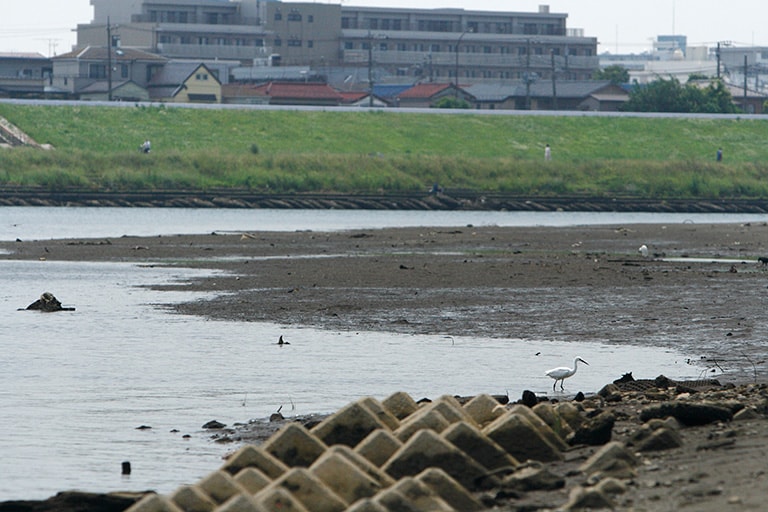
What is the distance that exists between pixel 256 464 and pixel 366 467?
0.85m

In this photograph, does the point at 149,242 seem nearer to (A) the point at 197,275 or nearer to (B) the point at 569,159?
(A) the point at 197,275

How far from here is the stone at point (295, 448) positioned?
10406mm

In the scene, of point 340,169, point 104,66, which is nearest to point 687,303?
point 340,169

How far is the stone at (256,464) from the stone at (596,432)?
2.99 meters

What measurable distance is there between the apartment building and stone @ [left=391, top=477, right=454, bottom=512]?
13380 cm

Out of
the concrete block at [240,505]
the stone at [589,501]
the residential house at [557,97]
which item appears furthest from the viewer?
the residential house at [557,97]

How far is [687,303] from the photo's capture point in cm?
2444

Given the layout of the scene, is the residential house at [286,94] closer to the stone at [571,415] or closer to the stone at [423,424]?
the stone at [571,415]

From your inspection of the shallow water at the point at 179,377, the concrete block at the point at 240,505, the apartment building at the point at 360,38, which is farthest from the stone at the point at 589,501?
the apartment building at the point at 360,38

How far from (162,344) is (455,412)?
968cm

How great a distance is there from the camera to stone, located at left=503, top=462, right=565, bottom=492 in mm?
10008

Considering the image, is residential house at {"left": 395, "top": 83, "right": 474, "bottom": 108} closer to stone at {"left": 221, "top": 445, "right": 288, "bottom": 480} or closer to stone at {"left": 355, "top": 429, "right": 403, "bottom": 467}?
stone at {"left": 355, "top": 429, "right": 403, "bottom": 467}

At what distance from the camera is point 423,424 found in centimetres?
1098

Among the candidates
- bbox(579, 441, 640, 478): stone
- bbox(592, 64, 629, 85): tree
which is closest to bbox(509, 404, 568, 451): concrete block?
bbox(579, 441, 640, 478): stone
